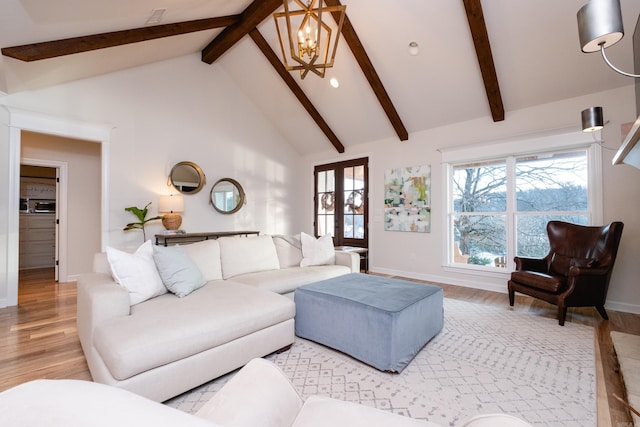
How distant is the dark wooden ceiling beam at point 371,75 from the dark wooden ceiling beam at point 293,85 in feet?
4.41

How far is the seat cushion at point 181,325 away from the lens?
59.1 inches

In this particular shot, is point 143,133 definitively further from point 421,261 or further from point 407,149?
point 421,261

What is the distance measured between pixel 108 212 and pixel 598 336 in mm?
5870

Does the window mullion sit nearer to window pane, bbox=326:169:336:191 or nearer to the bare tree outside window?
the bare tree outside window

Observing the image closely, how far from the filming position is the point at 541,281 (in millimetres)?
3047

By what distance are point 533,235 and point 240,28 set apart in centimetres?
505

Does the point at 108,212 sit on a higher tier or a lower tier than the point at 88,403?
higher

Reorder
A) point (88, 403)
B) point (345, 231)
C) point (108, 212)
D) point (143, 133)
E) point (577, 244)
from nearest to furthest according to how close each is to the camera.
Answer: point (88, 403), point (577, 244), point (108, 212), point (143, 133), point (345, 231)

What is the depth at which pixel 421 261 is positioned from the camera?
4902 mm

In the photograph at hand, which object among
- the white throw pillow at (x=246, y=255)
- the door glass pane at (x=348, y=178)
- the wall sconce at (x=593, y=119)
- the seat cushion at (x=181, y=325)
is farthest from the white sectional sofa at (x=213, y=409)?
the door glass pane at (x=348, y=178)

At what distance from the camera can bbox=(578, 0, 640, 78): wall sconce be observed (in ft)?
4.14

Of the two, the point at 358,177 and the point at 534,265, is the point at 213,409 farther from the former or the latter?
the point at 358,177

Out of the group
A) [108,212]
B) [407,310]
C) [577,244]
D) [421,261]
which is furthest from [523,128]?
[108,212]

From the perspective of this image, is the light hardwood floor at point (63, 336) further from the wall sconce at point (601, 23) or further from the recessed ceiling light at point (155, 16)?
the recessed ceiling light at point (155, 16)
